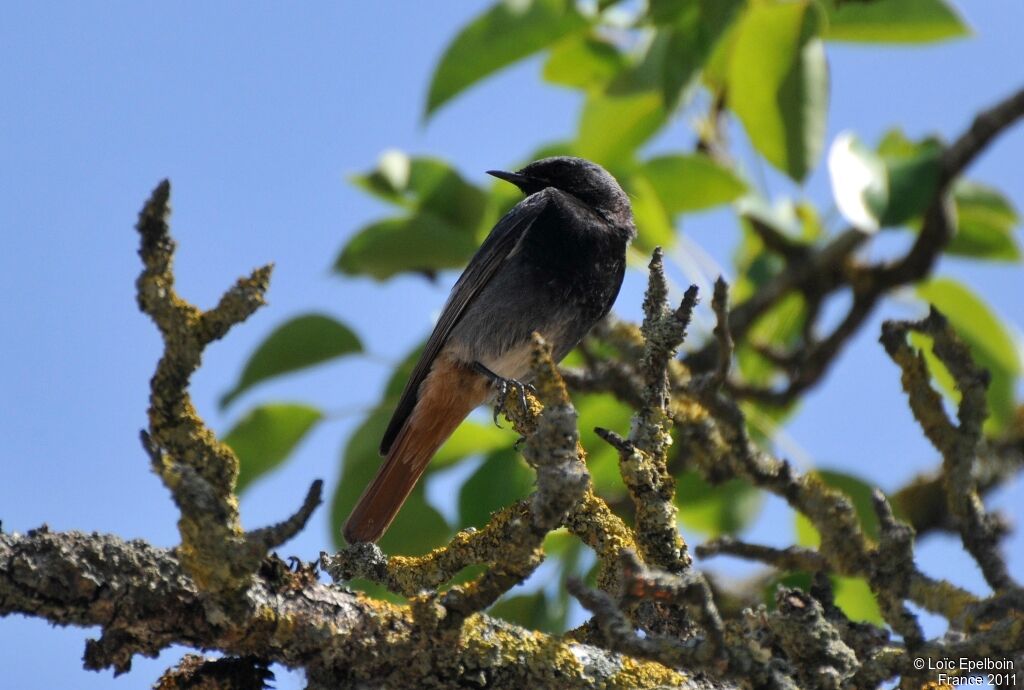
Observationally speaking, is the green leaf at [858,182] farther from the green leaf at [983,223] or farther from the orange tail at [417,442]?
the orange tail at [417,442]

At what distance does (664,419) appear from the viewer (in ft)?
10.2

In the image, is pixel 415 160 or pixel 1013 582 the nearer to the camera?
pixel 1013 582

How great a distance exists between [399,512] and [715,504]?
4.54 ft

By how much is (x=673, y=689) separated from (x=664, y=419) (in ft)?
2.39

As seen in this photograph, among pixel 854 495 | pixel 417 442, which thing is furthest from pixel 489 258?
pixel 854 495

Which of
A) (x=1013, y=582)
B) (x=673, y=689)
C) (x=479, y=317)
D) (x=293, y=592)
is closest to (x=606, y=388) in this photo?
(x=479, y=317)

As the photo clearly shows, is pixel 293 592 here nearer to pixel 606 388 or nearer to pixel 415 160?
pixel 606 388

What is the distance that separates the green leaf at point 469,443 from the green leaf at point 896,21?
2320mm

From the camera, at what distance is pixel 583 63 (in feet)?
19.0

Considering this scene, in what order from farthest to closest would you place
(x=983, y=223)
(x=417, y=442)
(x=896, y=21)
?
(x=983, y=223) → (x=896, y=21) → (x=417, y=442)

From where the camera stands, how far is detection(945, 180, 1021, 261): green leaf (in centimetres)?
607

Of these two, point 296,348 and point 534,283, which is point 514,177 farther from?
point 296,348

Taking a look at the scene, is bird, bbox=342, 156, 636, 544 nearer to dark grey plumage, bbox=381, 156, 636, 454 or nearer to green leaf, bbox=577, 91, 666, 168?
dark grey plumage, bbox=381, 156, 636, 454

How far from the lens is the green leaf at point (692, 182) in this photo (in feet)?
18.6
